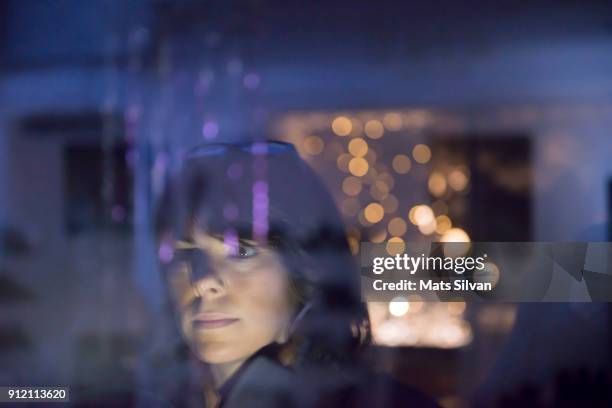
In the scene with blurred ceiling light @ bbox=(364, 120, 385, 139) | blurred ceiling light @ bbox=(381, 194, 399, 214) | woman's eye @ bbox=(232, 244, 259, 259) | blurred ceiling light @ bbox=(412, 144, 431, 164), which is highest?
blurred ceiling light @ bbox=(364, 120, 385, 139)

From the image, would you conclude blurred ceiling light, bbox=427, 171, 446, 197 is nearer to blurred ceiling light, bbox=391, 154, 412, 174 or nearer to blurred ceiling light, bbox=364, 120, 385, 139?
blurred ceiling light, bbox=391, 154, 412, 174

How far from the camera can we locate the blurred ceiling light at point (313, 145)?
1964 mm

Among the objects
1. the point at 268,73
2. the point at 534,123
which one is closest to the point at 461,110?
the point at 534,123

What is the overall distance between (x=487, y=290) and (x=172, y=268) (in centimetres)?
79

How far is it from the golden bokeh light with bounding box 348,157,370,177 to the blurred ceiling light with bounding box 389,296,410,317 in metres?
0.32

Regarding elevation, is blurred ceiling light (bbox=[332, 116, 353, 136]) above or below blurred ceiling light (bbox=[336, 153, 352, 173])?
above

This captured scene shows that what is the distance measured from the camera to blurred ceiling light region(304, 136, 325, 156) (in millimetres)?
1964

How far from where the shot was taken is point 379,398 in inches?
80.2

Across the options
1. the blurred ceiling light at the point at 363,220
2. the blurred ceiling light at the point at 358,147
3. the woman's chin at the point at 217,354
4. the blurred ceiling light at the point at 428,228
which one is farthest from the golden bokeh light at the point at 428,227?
the woman's chin at the point at 217,354

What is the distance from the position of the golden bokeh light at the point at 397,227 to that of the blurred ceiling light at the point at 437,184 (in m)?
0.11

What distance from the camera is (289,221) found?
6.51ft

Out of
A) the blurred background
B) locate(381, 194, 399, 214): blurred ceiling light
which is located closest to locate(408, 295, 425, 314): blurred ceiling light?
the blurred background

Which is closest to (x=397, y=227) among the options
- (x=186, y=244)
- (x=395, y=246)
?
(x=395, y=246)

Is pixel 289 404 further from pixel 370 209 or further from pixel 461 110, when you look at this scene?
pixel 461 110
